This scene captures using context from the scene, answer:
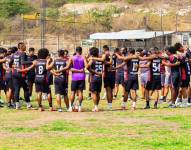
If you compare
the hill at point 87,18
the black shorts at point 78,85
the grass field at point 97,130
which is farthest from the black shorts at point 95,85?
the hill at point 87,18

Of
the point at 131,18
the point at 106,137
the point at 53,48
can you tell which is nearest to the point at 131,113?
the point at 106,137

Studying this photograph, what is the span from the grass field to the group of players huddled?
679 millimetres

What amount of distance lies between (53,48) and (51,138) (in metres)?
51.8

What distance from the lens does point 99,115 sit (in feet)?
58.7

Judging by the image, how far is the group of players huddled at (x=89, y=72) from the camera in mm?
18938

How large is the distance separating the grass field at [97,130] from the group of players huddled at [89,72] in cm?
68

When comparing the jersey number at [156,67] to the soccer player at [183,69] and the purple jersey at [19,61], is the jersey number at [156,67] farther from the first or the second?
the purple jersey at [19,61]

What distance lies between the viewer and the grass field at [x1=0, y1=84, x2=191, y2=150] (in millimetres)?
12117

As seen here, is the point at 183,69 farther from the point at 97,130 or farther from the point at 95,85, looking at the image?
the point at 97,130

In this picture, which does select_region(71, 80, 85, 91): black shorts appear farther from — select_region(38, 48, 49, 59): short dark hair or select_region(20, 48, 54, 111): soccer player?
select_region(38, 48, 49, 59): short dark hair

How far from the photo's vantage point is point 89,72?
19.6m

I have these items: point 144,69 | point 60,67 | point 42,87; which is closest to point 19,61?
point 42,87

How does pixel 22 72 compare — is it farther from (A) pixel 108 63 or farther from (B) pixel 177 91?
(B) pixel 177 91

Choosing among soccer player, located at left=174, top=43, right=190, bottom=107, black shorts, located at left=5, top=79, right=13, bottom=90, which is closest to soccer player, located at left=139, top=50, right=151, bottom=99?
soccer player, located at left=174, top=43, right=190, bottom=107
